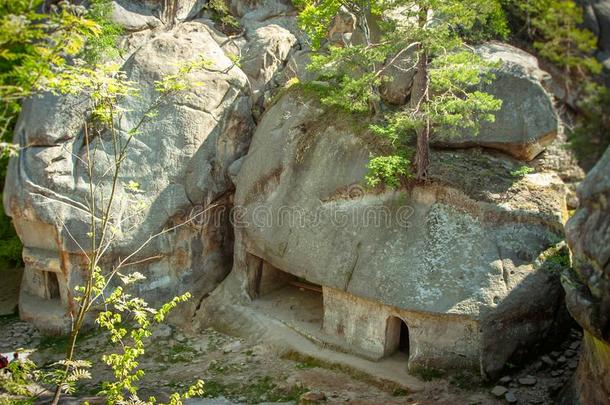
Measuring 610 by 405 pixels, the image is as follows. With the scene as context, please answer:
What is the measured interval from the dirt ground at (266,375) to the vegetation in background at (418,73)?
410 cm

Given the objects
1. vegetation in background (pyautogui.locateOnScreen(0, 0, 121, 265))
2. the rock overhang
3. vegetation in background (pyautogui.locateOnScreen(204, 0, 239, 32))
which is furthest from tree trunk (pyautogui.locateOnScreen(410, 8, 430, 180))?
vegetation in background (pyautogui.locateOnScreen(204, 0, 239, 32))

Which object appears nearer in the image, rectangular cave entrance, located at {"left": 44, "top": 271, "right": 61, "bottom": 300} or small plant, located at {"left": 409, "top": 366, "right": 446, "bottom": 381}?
small plant, located at {"left": 409, "top": 366, "right": 446, "bottom": 381}

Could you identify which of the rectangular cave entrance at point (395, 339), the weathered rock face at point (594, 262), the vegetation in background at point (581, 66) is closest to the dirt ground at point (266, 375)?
the rectangular cave entrance at point (395, 339)

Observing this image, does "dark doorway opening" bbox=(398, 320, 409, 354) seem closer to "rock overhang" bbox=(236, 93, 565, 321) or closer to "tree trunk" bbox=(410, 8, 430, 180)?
"rock overhang" bbox=(236, 93, 565, 321)

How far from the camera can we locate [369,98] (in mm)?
13641

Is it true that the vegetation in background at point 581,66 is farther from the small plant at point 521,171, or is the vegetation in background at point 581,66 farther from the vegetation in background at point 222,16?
the vegetation in background at point 222,16

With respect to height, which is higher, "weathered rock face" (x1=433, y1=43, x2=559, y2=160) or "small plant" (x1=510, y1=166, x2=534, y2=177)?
"weathered rock face" (x1=433, y1=43, x2=559, y2=160)

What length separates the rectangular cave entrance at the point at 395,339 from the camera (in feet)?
43.6

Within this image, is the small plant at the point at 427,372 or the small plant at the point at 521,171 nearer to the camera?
the small plant at the point at 427,372

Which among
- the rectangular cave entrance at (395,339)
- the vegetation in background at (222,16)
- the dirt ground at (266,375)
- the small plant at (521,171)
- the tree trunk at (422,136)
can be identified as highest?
the vegetation in background at (222,16)

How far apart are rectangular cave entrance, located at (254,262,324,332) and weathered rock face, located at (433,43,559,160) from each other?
5517 millimetres

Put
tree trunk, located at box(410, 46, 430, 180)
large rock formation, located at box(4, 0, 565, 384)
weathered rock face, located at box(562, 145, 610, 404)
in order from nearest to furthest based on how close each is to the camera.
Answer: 1. weathered rock face, located at box(562, 145, 610, 404)
2. large rock formation, located at box(4, 0, 565, 384)
3. tree trunk, located at box(410, 46, 430, 180)

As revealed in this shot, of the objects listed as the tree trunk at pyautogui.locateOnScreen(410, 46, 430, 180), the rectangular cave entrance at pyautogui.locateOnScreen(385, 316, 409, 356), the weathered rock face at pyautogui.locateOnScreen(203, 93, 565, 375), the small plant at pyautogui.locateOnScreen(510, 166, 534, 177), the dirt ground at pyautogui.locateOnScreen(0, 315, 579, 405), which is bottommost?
the dirt ground at pyautogui.locateOnScreen(0, 315, 579, 405)

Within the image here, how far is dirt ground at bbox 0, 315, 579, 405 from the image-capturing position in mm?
12008
